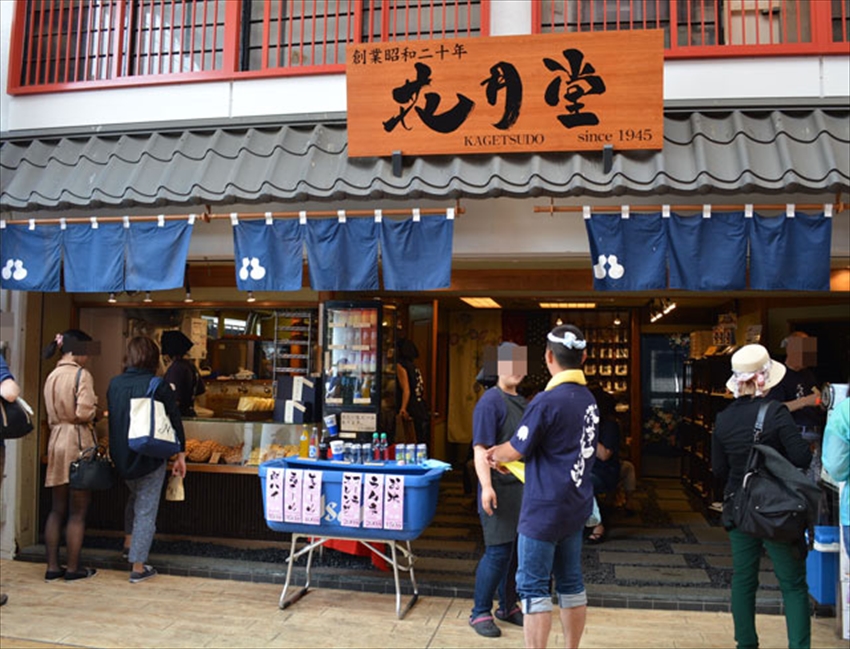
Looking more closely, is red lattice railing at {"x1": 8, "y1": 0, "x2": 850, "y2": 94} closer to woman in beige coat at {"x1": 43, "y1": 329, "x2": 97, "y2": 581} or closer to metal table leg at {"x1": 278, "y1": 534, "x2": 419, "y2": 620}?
woman in beige coat at {"x1": 43, "y1": 329, "x2": 97, "y2": 581}

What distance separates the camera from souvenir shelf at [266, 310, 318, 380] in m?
8.88

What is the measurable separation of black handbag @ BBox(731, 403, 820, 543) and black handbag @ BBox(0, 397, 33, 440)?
5.56 meters

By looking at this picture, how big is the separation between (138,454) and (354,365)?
7.75 ft

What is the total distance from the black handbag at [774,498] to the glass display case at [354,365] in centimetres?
418

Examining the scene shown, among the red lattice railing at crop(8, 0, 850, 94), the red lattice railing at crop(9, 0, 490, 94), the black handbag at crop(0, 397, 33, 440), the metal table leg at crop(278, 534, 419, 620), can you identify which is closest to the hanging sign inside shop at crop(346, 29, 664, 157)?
the red lattice railing at crop(8, 0, 850, 94)

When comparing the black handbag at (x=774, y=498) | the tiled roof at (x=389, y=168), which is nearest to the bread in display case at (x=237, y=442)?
the tiled roof at (x=389, y=168)

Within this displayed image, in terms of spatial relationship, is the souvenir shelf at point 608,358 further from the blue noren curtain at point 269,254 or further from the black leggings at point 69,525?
the black leggings at point 69,525

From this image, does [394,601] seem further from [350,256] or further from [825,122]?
[825,122]

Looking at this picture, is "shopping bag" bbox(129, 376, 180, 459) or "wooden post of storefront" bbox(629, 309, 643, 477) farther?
"wooden post of storefront" bbox(629, 309, 643, 477)

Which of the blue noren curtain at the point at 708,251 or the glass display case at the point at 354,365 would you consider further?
the glass display case at the point at 354,365

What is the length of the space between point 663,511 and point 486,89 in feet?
21.4

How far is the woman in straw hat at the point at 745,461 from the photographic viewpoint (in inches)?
185

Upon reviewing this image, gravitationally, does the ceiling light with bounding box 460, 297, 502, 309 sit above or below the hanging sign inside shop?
below

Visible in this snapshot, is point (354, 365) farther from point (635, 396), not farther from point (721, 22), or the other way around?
point (635, 396)
